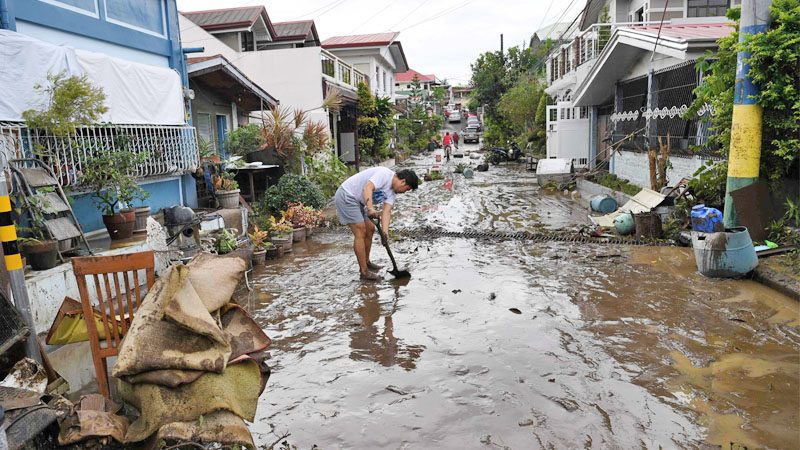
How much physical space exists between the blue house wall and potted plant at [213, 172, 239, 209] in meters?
0.52

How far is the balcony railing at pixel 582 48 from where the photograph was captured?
62.3ft

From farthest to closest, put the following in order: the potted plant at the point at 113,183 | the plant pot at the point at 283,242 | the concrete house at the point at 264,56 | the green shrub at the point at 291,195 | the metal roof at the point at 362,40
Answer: the metal roof at the point at 362,40, the concrete house at the point at 264,56, the green shrub at the point at 291,195, the plant pot at the point at 283,242, the potted plant at the point at 113,183

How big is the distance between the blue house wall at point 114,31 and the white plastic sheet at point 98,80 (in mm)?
498

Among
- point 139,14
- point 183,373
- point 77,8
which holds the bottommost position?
point 183,373

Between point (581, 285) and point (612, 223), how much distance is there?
13.3ft

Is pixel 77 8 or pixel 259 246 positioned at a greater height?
pixel 77 8

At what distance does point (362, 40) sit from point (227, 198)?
22845mm

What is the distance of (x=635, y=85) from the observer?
15.9m

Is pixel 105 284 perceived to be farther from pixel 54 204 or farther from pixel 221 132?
pixel 221 132

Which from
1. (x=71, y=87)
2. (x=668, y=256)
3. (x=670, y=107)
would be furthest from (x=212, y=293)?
(x=670, y=107)

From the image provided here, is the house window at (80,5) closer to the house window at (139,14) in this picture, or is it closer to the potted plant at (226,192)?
the house window at (139,14)

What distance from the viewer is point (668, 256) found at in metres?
8.35

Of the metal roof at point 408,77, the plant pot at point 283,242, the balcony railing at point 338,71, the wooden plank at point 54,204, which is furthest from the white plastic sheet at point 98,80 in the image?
the metal roof at point 408,77

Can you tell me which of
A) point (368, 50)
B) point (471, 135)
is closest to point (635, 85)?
point (368, 50)
